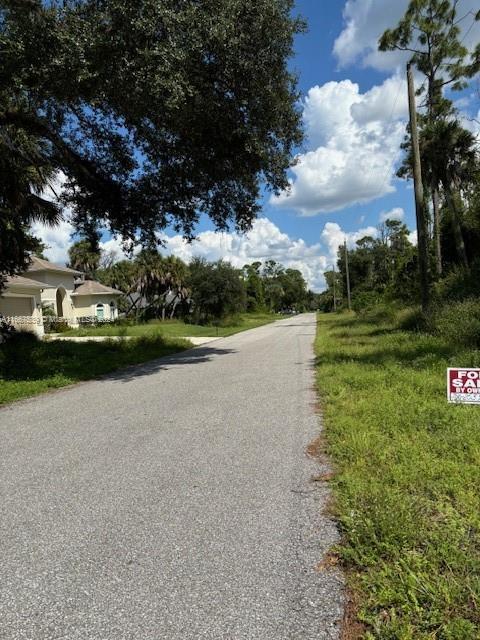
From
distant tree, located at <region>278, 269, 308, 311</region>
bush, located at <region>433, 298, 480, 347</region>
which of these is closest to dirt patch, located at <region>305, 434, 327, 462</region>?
bush, located at <region>433, 298, 480, 347</region>

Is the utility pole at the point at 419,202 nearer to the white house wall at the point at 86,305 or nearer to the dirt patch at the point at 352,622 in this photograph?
the dirt patch at the point at 352,622

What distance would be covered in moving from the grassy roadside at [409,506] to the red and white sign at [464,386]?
423 millimetres

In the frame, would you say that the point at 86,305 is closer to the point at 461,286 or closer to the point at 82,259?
the point at 82,259

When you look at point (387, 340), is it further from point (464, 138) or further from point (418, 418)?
point (464, 138)

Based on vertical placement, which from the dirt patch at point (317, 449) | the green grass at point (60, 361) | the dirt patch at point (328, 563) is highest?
the green grass at point (60, 361)

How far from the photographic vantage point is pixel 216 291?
1679 inches

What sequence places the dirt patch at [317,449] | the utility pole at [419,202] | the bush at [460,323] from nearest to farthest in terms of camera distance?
the dirt patch at [317,449], the bush at [460,323], the utility pole at [419,202]

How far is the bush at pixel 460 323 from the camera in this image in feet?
34.3

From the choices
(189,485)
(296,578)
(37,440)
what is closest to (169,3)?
(37,440)

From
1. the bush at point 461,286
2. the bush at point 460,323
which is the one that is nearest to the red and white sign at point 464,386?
the bush at point 460,323

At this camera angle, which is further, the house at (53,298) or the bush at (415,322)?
the house at (53,298)

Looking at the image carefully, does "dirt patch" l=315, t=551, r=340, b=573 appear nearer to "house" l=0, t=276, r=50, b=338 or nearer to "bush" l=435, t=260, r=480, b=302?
"bush" l=435, t=260, r=480, b=302

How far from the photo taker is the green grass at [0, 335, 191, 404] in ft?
33.6

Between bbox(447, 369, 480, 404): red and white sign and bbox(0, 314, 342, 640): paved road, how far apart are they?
1.57 metres
